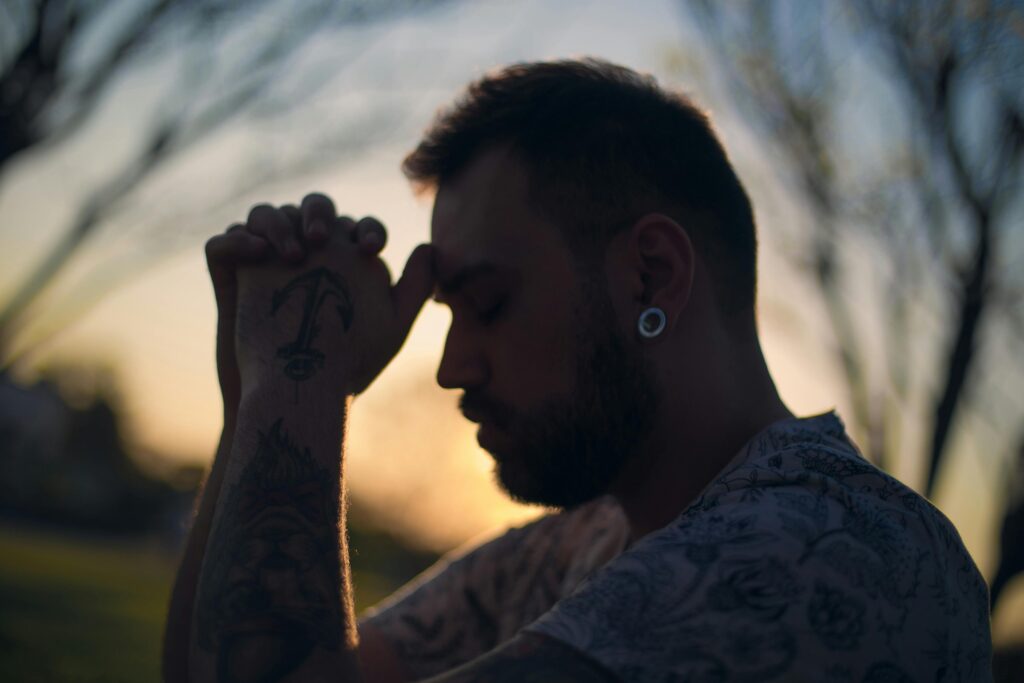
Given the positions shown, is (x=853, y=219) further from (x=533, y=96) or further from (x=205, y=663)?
(x=205, y=663)

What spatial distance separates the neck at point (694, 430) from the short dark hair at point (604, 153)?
0.22 metres

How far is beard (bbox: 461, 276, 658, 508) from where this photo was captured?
2145 mm

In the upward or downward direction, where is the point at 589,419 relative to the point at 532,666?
upward

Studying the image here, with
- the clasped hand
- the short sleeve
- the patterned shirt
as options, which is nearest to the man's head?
the clasped hand

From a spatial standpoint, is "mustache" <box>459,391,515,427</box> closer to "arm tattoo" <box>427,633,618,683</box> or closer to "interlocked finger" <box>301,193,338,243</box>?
"interlocked finger" <box>301,193,338,243</box>

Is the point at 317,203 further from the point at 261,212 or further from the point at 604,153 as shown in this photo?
the point at 604,153

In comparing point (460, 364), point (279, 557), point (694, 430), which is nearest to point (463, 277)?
point (460, 364)

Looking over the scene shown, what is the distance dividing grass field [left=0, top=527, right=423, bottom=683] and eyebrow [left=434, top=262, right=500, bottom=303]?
74 centimetres

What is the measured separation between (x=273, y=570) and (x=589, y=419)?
829 mm

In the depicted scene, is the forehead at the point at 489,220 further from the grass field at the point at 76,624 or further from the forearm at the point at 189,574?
the grass field at the point at 76,624

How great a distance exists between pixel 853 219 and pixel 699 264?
507 centimetres

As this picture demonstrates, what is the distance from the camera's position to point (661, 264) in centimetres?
221

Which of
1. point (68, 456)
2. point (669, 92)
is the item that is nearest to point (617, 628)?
point (669, 92)

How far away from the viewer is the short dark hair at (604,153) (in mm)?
2275
